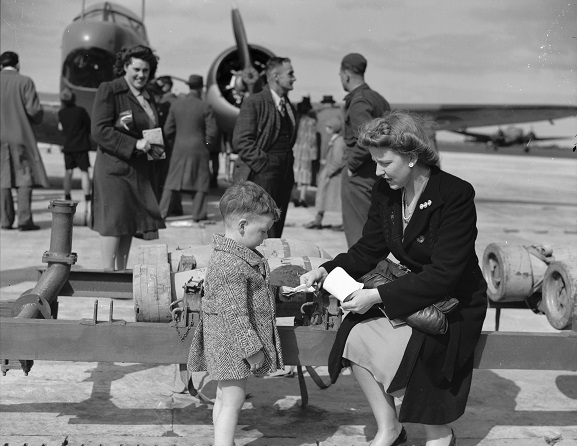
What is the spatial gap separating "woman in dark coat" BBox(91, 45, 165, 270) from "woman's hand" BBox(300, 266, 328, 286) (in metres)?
2.27

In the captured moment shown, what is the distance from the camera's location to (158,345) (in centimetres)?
320

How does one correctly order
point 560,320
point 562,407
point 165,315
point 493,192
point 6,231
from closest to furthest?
point 165,315 < point 560,320 < point 562,407 < point 6,231 < point 493,192

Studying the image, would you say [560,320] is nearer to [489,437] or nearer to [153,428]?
[489,437]

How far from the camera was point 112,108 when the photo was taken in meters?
5.20

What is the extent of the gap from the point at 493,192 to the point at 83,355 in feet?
54.2

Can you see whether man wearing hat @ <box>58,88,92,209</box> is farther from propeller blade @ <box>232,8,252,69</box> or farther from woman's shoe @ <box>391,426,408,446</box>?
woman's shoe @ <box>391,426,408,446</box>

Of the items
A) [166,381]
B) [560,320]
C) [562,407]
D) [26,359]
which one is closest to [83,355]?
[26,359]

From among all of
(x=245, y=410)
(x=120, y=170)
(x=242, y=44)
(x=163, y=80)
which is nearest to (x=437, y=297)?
(x=245, y=410)

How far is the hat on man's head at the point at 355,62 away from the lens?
19.4 ft

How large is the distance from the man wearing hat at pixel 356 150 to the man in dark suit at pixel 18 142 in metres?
4.44

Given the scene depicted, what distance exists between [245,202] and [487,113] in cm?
1996

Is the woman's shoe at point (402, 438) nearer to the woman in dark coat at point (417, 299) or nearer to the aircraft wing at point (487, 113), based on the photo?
the woman in dark coat at point (417, 299)

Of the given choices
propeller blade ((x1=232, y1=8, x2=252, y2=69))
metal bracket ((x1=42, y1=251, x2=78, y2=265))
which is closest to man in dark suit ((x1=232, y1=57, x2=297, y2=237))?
metal bracket ((x1=42, y1=251, x2=78, y2=265))

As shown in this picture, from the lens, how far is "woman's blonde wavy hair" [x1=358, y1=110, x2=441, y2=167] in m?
3.04
